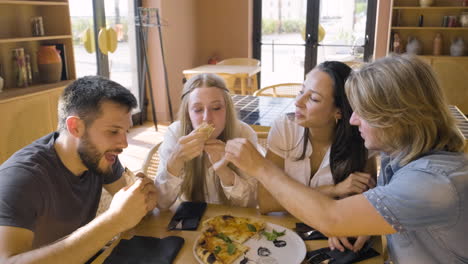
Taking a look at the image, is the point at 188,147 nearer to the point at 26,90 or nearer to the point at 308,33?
the point at 26,90

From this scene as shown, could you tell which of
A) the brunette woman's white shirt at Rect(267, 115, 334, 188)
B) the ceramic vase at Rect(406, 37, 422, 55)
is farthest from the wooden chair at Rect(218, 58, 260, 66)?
the brunette woman's white shirt at Rect(267, 115, 334, 188)

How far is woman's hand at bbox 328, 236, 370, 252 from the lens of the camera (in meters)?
1.31

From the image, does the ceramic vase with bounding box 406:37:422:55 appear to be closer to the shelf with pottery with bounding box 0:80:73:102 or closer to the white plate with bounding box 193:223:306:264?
the shelf with pottery with bounding box 0:80:73:102

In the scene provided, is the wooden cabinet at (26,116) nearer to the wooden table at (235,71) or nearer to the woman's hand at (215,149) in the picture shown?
the wooden table at (235,71)

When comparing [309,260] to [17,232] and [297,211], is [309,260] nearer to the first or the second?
[297,211]

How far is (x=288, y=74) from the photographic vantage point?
23.2 ft

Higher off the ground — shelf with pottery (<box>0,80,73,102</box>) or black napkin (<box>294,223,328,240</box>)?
shelf with pottery (<box>0,80,73,102</box>)

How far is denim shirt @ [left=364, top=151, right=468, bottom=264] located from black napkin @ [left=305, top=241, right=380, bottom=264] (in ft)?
0.64

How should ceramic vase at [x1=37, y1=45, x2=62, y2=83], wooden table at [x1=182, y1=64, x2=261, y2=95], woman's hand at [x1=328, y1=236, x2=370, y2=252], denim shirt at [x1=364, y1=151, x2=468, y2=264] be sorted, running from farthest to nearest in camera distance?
wooden table at [x1=182, y1=64, x2=261, y2=95] < ceramic vase at [x1=37, y1=45, x2=62, y2=83] < woman's hand at [x1=328, y1=236, x2=370, y2=252] < denim shirt at [x1=364, y1=151, x2=468, y2=264]

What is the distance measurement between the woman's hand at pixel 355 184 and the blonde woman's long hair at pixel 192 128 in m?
0.56

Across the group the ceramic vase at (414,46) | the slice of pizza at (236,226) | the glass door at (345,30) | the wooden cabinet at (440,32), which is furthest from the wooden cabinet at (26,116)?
the ceramic vase at (414,46)

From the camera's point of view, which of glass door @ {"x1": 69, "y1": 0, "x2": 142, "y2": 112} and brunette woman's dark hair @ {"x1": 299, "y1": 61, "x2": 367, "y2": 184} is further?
glass door @ {"x1": 69, "y1": 0, "x2": 142, "y2": 112}

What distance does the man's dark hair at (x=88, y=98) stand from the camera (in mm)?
1470

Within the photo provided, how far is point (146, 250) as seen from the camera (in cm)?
130
